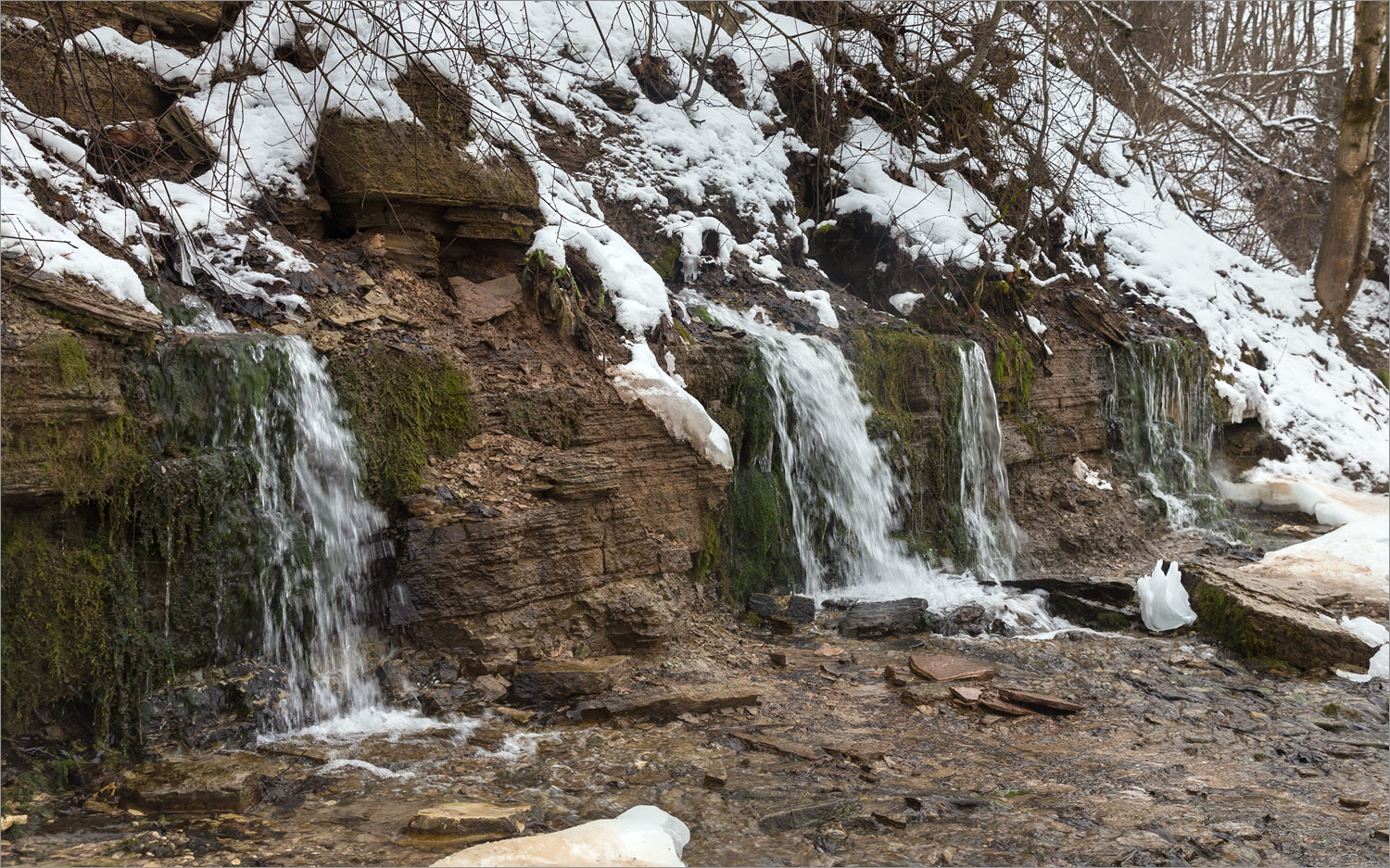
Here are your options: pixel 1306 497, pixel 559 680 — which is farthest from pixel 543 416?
pixel 1306 497

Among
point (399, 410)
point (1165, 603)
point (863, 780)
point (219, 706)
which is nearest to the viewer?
point (863, 780)

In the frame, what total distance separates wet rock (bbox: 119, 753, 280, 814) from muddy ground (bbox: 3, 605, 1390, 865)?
28 millimetres

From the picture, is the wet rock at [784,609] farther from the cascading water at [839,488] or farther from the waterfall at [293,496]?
the waterfall at [293,496]

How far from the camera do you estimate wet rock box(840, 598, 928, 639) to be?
6398 mm

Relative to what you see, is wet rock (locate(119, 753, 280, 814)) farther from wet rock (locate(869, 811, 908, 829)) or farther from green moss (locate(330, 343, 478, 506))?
wet rock (locate(869, 811, 908, 829))

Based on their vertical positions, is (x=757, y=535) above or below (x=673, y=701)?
above

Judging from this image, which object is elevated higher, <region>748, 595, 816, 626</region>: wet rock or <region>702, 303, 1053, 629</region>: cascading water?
<region>702, 303, 1053, 629</region>: cascading water

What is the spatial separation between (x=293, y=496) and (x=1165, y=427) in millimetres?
9302

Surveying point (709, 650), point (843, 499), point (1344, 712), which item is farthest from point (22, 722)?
point (1344, 712)

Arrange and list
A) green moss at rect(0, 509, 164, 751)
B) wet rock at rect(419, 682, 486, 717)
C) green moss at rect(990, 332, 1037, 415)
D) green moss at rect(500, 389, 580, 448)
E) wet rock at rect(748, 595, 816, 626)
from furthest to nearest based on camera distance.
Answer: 1. green moss at rect(990, 332, 1037, 415)
2. wet rock at rect(748, 595, 816, 626)
3. green moss at rect(500, 389, 580, 448)
4. wet rock at rect(419, 682, 486, 717)
5. green moss at rect(0, 509, 164, 751)

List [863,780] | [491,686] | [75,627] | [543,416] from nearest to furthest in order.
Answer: [75,627] < [863,780] < [491,686] < [543,416]

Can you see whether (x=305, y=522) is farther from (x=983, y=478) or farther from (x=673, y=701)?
(x=983, y=478)

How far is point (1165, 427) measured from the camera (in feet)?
35.1

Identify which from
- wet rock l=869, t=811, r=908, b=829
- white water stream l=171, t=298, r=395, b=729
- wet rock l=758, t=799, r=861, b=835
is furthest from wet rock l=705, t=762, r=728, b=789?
white water stream l=171, t=298, r=395, b=729
